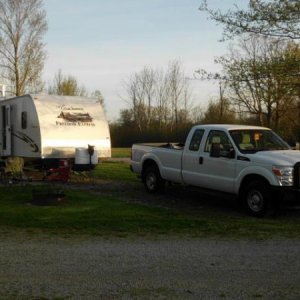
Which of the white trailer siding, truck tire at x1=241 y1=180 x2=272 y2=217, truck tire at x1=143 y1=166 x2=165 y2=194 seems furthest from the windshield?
the white trailer siding

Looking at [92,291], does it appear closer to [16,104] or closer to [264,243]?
[264,243]

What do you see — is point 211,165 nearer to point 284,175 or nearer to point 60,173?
point 284,175

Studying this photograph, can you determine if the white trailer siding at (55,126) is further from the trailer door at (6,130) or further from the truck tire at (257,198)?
the truck tire at (257,198)

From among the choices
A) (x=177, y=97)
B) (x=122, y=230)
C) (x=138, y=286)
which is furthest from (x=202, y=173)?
(x=177, y=97)

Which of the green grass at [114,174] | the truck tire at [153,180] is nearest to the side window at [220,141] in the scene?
the truck tire at [153,180]

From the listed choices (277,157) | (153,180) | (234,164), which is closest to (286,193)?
(277,157)

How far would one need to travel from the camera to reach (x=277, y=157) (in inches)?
418

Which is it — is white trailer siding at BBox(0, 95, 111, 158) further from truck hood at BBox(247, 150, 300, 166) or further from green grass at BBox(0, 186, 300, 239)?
truck hood at BBox(247, 150, 300, 166)

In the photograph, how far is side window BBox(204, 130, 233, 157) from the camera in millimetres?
11532

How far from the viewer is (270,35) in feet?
53.3

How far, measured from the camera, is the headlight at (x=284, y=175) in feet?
33.8

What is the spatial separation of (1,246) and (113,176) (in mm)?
10696

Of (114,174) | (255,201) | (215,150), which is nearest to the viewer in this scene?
(255,201)

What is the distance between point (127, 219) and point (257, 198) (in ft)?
8.80
